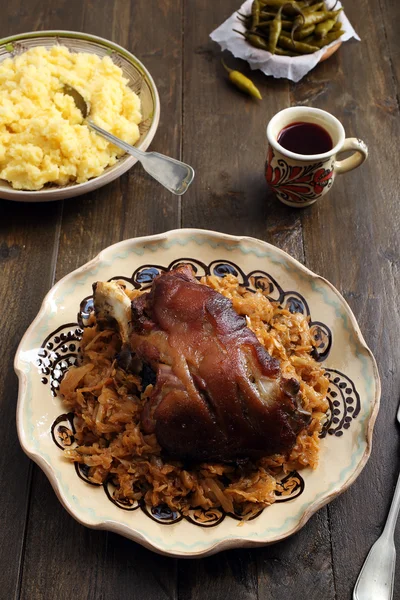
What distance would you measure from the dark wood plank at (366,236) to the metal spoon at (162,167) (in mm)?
953

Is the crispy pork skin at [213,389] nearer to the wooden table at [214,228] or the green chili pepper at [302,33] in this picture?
the wooden table at [214,228]

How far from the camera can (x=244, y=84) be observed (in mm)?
4855

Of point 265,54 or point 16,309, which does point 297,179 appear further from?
point 16,309

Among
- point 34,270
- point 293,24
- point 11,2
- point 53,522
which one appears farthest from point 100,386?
point 11,2

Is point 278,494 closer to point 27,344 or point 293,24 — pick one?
point 27,344

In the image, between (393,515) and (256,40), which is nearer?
(393,515)

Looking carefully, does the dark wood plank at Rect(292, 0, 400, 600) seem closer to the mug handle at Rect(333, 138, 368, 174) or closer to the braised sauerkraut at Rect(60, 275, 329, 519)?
the mug handle at Rect(333, 138, 368, 174)

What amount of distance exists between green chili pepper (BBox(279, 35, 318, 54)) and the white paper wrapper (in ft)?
0.13

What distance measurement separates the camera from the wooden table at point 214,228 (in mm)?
2965

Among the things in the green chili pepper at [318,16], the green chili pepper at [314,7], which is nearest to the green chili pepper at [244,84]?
the green chili pepper at [318,16]

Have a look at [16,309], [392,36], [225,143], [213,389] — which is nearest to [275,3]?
[392,36]

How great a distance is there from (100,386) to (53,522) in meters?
0.76

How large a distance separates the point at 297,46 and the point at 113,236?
7.52 feet

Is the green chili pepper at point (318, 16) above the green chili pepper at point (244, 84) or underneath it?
above
